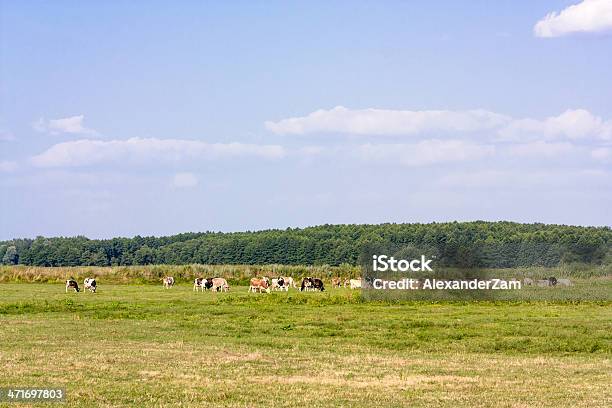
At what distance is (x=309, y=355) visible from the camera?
23.0 m

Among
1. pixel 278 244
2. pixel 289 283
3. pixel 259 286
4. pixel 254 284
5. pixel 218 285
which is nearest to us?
pixel 259 286

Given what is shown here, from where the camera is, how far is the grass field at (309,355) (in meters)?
16.7

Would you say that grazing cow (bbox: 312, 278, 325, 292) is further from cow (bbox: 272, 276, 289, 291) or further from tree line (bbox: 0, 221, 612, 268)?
tree line (bbox: 0, 221, 612, 268)

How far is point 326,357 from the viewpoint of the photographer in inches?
890

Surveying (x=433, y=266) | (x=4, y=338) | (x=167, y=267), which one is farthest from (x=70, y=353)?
(x=167, y=267)

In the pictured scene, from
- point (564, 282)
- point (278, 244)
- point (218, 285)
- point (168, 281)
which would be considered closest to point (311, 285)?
point (218, 285)

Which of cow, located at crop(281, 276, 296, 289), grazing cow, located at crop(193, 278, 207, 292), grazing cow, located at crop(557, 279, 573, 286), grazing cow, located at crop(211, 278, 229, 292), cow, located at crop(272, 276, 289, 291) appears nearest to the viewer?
grazing cow, located at crop(557, 279, 573, 286)

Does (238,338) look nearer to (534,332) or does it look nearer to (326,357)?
(326,357)

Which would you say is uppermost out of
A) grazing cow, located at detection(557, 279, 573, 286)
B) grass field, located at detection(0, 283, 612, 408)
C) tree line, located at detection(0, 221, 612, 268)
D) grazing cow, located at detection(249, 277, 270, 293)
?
tree line, located at detection(0, 221, 612, 268)

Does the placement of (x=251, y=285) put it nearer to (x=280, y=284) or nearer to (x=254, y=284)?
(x=254, y=284)

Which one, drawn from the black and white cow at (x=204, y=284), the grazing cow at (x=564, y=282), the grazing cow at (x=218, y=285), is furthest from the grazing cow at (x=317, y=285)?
the grazing cow at (x=564, y=282)

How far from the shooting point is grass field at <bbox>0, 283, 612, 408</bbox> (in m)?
16.7

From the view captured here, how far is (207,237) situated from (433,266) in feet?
391

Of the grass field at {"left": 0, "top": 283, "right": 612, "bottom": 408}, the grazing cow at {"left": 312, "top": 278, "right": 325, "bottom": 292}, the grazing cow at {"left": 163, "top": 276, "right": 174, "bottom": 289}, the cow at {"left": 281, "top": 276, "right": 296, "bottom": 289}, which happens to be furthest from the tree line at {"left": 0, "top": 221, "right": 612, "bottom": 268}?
the grass field at {"left": 0, "top": 283, "right": 612, "bottom": 408}
